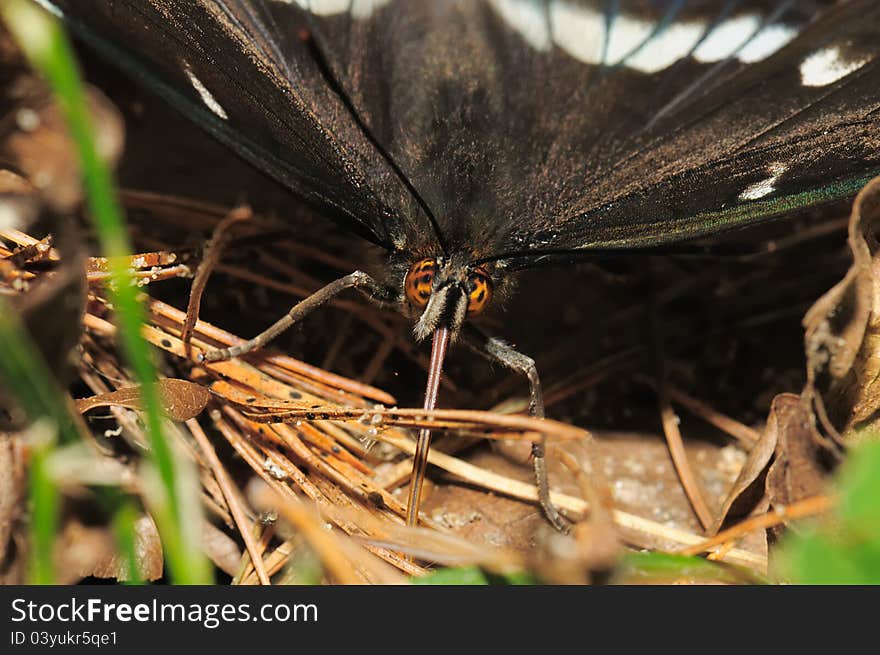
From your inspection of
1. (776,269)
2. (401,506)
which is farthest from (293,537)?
(776,269)

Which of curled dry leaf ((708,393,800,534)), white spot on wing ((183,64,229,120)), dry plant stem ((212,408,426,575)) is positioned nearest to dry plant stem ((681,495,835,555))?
curled dry leaf ((708,393,800,534))

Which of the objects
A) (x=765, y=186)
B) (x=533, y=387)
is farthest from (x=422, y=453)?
(x=765, y=186)

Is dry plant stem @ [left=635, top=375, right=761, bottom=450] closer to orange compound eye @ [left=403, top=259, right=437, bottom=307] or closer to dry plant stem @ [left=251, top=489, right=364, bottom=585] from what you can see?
orange compound eye @ [left=403, top=259, right=437, bottom=307]

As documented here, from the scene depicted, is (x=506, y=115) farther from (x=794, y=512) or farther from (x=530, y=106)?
(x=794, y=512)

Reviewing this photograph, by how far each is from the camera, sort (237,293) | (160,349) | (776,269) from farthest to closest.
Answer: (776,269) < (237,293) < (160,349)
